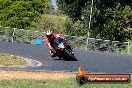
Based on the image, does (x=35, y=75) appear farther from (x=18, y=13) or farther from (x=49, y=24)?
(x=18, y=13)

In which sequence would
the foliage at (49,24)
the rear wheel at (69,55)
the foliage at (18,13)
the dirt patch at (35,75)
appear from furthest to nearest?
the foliage at (18,13)
the foliage at (49,24)
the rear wheel at (69,55)
the dirt patch at (35,75)

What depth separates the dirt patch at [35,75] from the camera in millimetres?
16047

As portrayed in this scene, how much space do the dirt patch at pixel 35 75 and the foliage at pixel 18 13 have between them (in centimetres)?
3114

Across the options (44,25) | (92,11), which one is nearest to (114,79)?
(92,11)

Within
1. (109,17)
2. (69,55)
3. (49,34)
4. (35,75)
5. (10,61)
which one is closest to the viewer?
(35,75)

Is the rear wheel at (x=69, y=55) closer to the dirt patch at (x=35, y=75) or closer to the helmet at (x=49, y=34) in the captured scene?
the helmet at (x=49, y=34)

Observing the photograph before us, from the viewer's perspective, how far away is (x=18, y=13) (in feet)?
162

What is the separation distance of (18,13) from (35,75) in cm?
A: 3323

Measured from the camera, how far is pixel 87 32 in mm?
40719

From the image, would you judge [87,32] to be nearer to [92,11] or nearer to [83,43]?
[92,11]

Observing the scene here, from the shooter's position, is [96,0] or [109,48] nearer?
[109,48]

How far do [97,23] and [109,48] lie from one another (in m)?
6.40

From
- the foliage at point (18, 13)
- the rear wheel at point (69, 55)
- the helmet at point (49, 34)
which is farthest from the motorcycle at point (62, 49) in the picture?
the foliage at point (18, 13)

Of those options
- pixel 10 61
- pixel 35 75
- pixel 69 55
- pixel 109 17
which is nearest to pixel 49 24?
pixel 109 17
